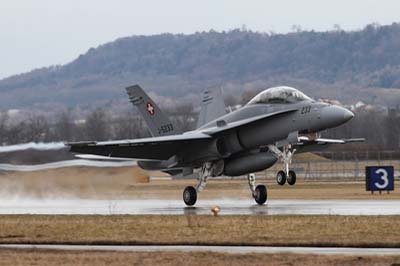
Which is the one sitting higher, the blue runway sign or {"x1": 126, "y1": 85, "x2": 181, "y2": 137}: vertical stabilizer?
{"x1": 126, "y1": 85, "x2": 181, "y2": 137}: vertical stabilizer

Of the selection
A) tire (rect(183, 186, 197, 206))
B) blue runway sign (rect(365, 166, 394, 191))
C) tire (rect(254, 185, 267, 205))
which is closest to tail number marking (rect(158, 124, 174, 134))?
tire (rect(183, 186, 197, 206))

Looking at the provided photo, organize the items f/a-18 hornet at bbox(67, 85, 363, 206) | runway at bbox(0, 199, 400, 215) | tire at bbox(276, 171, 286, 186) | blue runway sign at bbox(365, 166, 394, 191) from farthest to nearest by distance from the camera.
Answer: blue runway sign at bbox(365, 166, 394, 191) < f/a-18 hornet at bbox(67, 85, 363, 206) < tire at bbox(276, 171, 286, 186) < runway at bbox(0, 199, 400, 215)

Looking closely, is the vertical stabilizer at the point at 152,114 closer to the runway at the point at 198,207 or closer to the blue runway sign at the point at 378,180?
the runway at the point at 198,207

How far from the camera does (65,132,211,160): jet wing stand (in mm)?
32156

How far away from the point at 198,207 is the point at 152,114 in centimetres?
566

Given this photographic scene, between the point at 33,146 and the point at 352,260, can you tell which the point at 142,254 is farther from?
the point at 33,146

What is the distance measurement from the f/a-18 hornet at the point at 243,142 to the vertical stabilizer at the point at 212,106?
0.04 m

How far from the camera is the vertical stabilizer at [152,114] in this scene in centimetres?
→ 3612

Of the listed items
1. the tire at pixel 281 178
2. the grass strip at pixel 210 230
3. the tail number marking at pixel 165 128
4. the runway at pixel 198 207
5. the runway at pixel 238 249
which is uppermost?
the tail number marking at pixel 165 128

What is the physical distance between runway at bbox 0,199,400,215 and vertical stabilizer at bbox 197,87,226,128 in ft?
10.0

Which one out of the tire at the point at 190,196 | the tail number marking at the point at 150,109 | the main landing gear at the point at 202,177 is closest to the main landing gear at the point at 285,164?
the main landing gear at the point at 202,177

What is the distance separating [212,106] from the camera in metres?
35.2

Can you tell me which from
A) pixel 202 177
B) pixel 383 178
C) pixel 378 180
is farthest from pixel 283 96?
pixel 383 178

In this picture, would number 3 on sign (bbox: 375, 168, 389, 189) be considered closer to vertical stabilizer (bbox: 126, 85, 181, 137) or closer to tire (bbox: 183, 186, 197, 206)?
vertical stabilizer (bbox: 126, 85, 181, 137)
